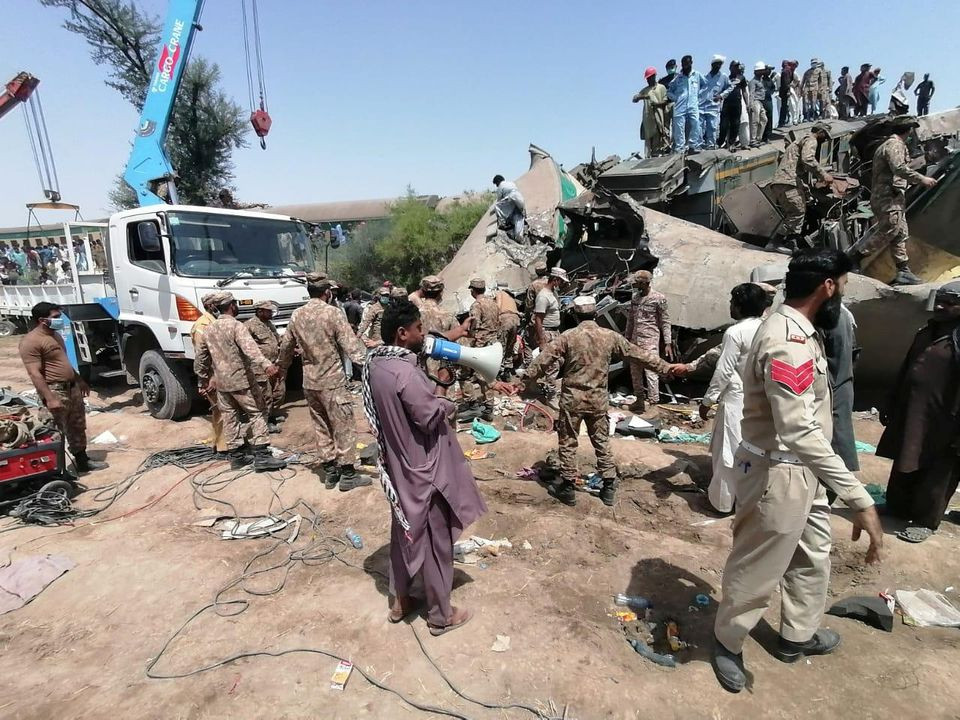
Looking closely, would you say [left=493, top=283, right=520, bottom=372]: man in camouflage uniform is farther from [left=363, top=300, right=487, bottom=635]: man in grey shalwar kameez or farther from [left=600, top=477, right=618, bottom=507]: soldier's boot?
[left=363, top=300, right=487, bottom=635]: man in grey shalwar kameez

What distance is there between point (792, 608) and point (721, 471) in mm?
1539

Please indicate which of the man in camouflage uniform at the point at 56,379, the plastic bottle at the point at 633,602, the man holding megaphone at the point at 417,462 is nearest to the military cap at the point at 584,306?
the man holding megaphone at the point at 417,462

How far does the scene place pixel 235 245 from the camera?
6586mm

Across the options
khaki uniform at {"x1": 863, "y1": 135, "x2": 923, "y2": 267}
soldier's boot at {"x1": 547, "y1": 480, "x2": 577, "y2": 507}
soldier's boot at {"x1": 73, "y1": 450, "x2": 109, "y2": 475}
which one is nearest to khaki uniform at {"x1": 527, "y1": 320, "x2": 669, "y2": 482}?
soldier's boot at {"x1": 547, "y1": 480, "x2": 577, "y2": 507}

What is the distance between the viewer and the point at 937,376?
341 centimetres

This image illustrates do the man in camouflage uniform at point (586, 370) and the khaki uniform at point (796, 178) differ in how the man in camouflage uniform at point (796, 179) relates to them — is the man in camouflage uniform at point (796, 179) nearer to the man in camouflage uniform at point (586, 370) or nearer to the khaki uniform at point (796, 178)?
the khaki uniform at point (796, 178)

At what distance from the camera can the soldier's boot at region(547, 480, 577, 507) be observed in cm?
434

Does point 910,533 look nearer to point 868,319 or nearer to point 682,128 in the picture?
point 868,319

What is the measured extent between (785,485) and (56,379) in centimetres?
624

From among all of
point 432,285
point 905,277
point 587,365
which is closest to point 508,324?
point 432,285

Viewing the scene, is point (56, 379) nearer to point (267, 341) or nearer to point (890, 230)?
point (267, 341)

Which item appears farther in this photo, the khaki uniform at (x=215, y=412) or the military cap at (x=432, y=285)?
the military cap at (x=432, y=285)

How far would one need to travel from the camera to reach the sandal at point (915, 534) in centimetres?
342

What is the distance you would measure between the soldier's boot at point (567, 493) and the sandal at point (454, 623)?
5.48 ft
